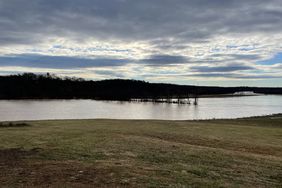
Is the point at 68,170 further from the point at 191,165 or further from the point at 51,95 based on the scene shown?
the point at 51,95

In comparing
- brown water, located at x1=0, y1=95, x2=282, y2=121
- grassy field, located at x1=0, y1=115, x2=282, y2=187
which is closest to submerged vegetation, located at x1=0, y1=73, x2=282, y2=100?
brown water, located at x1=0, y1=95, x2=282, y2=121

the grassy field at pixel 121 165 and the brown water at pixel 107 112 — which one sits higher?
the grassy field at pixel 121 165

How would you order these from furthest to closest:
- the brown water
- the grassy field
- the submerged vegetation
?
the submerged vegetation → the brown water → the grassy field

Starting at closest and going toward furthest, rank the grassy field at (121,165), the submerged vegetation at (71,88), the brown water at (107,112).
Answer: the grassy field at (121,165) → the brown water at (107,112) → the submerged vegetation at (71,88)

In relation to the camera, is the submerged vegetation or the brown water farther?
the submerged vegetation

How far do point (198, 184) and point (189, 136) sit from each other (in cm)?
994

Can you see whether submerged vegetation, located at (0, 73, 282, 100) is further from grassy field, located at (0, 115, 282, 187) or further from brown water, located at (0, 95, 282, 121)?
grassy field, located at (0, 115, 282, 187)

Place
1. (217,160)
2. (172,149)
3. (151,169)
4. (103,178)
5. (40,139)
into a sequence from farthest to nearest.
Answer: (40,139) → (172,149) → (217,160) → (151,169) → (103,178)

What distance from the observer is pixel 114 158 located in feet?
31.6

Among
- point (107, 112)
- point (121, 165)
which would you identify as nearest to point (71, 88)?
point (107, 112)

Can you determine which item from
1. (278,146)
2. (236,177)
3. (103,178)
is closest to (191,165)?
(236,177)

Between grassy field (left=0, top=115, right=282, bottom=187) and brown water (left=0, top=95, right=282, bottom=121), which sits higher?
grassy field (left=0, top=115, right=282, bottom=187)

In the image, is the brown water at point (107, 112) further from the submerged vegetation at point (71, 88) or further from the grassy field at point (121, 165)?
the submerged vegetation at point (71, 88)

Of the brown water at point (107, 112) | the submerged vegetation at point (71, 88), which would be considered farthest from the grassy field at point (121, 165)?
the submerged vegetation at point (71, 88)
